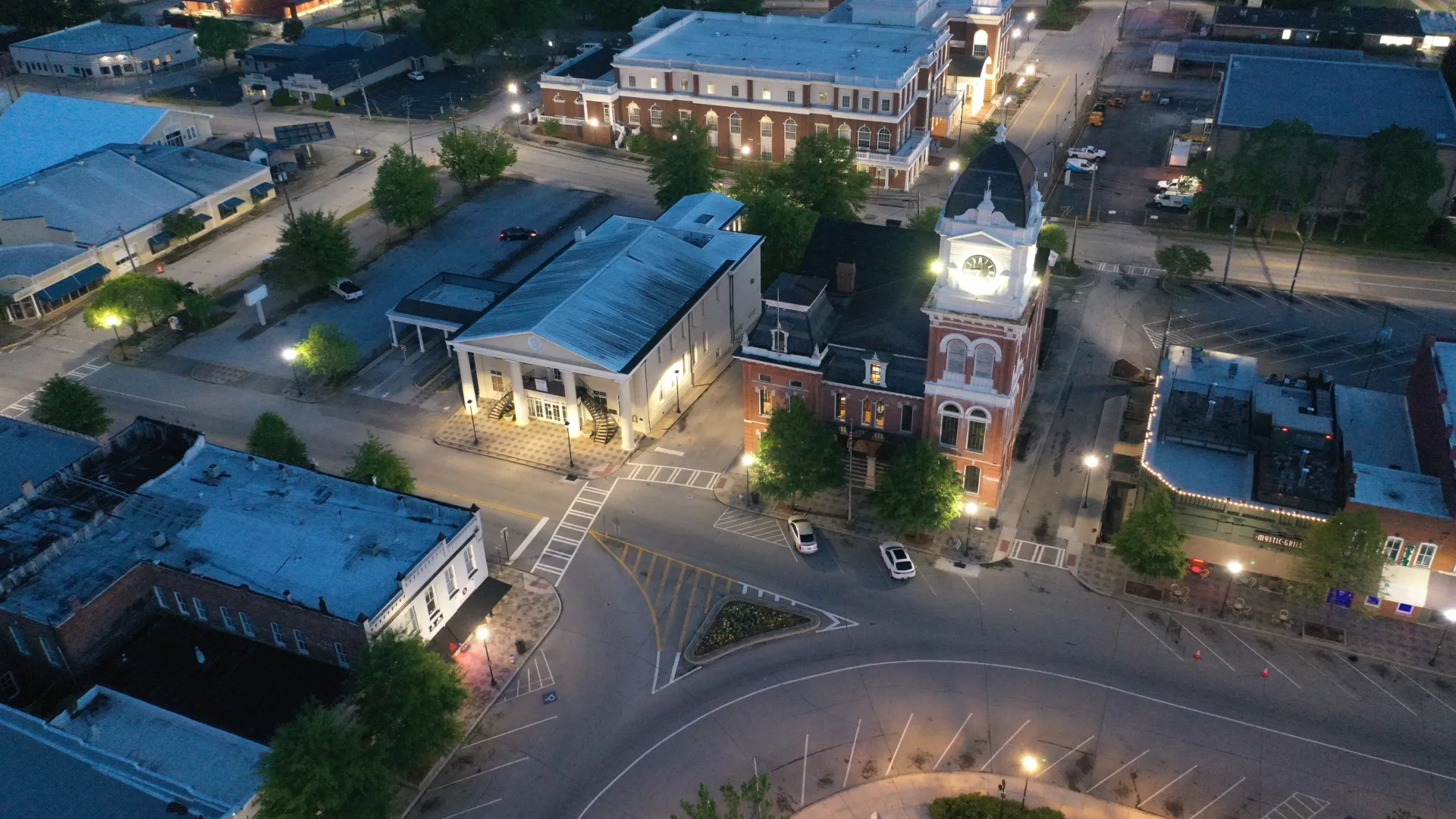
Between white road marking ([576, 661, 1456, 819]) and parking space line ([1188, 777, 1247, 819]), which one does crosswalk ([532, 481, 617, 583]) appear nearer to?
white road marking ([576, 661, 1456, 819])

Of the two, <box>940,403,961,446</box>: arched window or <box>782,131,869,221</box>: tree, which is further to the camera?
<box>782,131,869,221</box>: tree


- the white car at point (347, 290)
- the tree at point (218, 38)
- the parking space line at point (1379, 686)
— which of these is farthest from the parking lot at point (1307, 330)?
the tree at point (218, 38)

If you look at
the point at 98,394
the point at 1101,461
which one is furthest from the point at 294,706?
the point at 1101,461

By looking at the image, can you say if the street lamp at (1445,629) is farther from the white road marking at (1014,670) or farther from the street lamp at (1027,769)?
the street lamp at (1027,769)

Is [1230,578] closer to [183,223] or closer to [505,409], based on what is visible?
[505,409]

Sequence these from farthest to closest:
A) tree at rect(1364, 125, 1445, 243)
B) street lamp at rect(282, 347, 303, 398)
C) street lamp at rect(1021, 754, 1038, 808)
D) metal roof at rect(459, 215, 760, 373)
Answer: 1. tree at rect(1364, 125, 1445, 243)
2. street lamp at rect(282, 347, 303, 398)
3. metal roof at rect(459, 215, 760, 373)
4. street lamp at rect(1021, 754, 1038, 808)

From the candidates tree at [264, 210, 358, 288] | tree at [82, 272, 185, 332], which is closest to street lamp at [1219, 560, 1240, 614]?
tree at [264, 210, 358, 288]

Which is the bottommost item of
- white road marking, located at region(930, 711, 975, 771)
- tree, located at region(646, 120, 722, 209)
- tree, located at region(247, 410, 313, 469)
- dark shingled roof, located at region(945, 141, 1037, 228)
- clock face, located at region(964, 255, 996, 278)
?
white road marking, located at region(930, 711, 975, 771)

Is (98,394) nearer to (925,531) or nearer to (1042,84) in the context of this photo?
(925,531)
